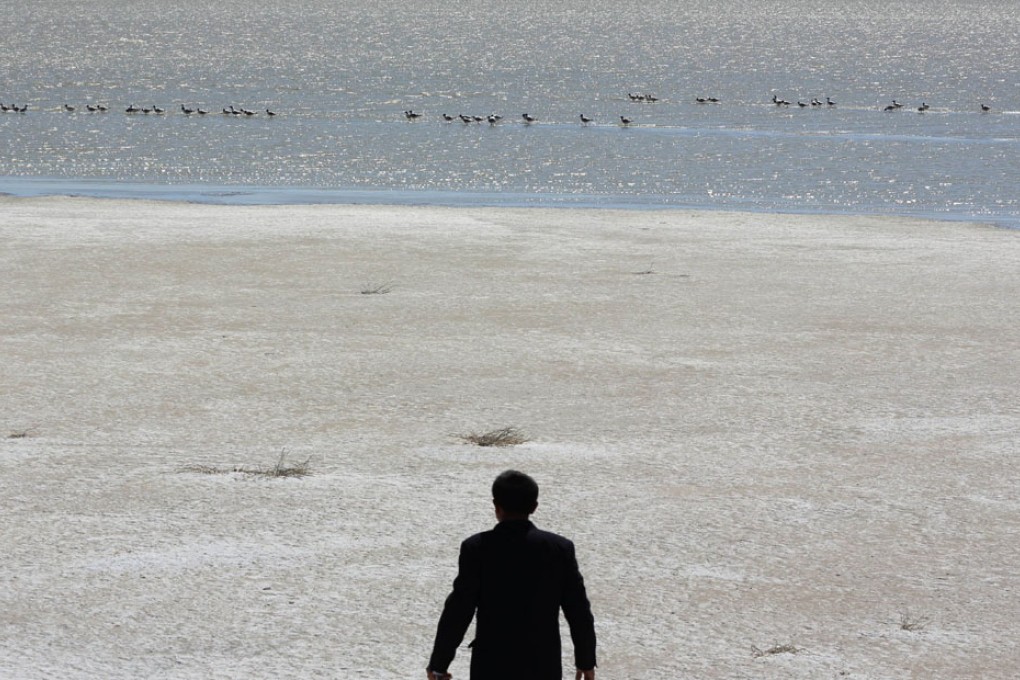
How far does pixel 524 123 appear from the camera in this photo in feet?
196

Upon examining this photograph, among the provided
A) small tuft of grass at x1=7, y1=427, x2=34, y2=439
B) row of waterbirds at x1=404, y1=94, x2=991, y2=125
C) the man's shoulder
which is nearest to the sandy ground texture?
small tuft of grass at x1=7, y1=427, x2=34, y2=439

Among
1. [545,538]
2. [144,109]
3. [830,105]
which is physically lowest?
[144,109]

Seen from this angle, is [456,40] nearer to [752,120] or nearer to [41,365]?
[752,120]

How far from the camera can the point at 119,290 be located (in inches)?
695

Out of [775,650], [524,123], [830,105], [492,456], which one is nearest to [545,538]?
[775,650]

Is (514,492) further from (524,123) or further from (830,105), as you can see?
(830,105)

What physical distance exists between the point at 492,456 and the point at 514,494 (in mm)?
5564

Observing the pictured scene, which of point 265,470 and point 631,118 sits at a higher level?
point 631,118

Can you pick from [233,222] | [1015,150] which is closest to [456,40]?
[1015,150]

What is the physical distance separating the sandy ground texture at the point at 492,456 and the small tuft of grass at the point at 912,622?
0.03m

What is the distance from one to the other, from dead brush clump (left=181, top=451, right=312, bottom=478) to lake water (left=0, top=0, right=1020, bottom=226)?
963 inches

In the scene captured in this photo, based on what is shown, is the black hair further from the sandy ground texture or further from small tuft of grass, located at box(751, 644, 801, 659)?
small tuft of grass, located at box(751, 644, 801, 659)

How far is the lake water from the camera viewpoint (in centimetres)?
3812

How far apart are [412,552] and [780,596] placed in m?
2.13
